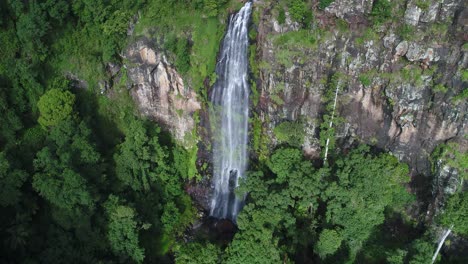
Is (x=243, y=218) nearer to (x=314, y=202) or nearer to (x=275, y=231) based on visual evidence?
(x=275, y=231)

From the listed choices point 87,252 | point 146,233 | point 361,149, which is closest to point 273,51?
point 361,149

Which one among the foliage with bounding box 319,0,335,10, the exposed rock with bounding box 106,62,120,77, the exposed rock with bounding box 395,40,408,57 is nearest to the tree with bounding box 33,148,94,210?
the exposed rock with bounding box 106,62,120,77

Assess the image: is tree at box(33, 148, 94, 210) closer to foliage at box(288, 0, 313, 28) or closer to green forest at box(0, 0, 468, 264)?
green forest at box(0, 0, 468, 264)

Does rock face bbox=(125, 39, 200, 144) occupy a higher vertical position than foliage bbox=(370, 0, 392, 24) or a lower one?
lower

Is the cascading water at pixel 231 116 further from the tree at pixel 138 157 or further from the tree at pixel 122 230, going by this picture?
the tree at pixel 122 230

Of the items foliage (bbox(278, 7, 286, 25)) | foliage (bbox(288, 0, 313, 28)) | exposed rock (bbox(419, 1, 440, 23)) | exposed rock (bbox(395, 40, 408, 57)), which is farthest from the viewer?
foliage (bbox(278, 7, 286, 25))
